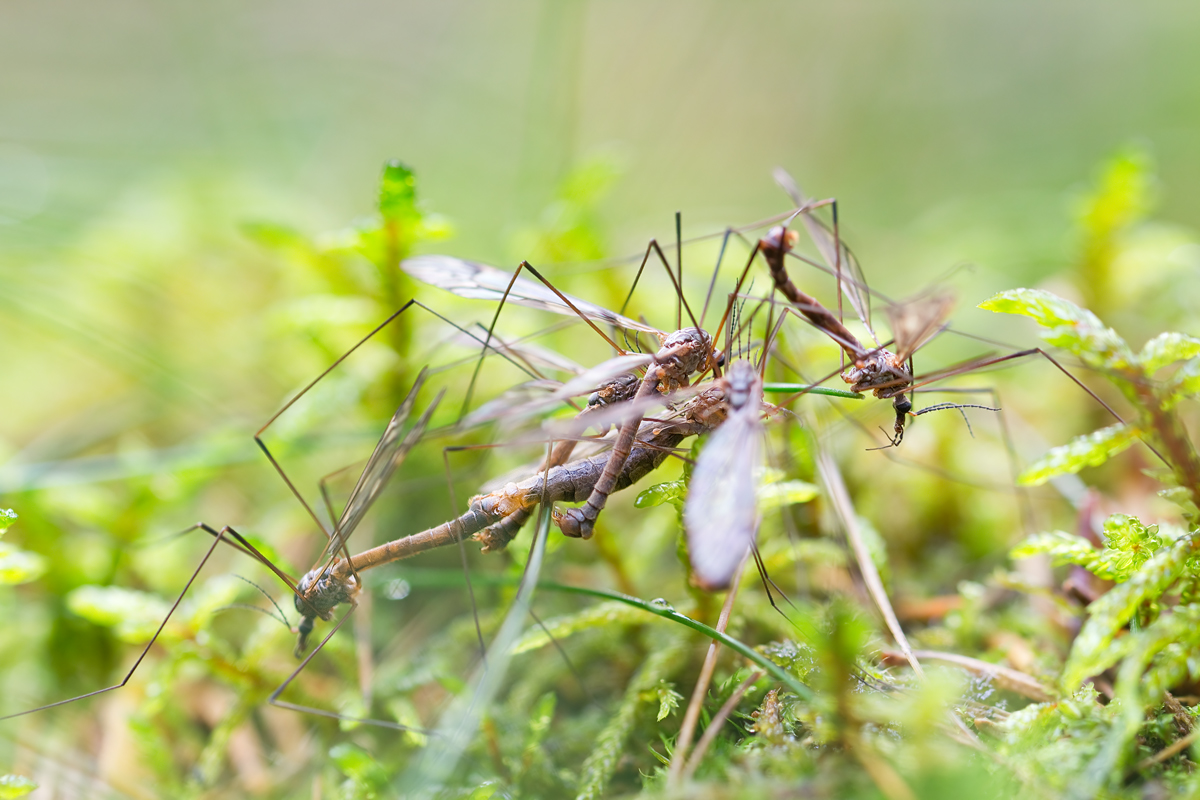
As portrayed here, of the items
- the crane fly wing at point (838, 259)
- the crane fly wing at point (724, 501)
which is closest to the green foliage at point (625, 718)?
the crane fly wing at point (724, 501)

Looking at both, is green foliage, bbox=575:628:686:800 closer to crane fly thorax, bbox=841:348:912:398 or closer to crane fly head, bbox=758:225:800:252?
crane fly thorax, bbox=841:348:912:398

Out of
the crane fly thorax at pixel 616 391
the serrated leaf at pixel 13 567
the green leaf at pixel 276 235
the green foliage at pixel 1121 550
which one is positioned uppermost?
the green leaf at pixel 276 235

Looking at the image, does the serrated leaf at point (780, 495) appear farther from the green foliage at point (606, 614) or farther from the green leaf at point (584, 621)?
the green leaf at point (584, 621)

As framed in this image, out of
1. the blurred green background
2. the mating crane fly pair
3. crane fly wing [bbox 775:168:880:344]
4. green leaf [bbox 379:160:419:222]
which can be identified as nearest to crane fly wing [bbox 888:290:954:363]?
the mating crane fly pair

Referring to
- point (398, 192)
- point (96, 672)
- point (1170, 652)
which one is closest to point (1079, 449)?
point (1170, 652)

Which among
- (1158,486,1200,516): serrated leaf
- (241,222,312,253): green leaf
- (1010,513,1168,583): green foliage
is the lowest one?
(1010,513,1168,583): green foliage
